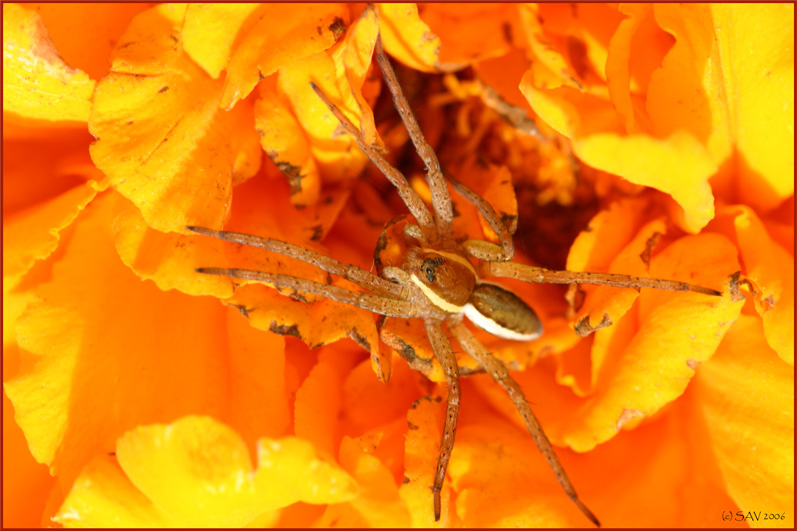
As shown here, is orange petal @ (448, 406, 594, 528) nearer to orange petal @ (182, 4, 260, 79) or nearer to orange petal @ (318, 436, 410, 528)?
orange petal @ (318, 436, 410, 528)

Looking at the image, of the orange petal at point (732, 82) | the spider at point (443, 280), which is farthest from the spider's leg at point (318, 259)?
the orange petal at point (732, 82)

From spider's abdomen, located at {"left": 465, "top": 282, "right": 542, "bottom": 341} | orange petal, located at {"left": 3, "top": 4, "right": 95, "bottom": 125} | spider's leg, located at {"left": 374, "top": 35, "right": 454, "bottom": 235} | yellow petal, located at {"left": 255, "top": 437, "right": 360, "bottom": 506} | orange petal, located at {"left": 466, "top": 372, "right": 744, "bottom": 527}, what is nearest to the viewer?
yellow petal, located at {"left": 255, "top": 437, "right": 360, "bottom": 506}

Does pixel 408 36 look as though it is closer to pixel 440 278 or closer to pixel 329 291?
pixel 329 291

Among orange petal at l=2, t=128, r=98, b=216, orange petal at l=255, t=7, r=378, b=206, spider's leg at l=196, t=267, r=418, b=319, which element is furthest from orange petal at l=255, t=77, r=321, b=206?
orange petal at l=2, t=128, r=98, b=216

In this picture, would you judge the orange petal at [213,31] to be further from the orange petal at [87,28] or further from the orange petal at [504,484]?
the orange petal at [504,484]

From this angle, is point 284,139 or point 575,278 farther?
point 575,278

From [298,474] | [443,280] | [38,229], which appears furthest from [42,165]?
[443,280]
